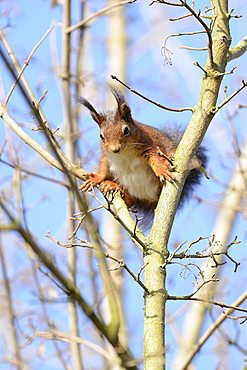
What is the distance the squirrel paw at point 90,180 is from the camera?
323 cm

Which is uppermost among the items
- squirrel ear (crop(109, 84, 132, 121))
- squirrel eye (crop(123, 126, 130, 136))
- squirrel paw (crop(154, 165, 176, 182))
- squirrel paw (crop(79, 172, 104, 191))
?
squirrel ear (crop(109, 84, 132, 121))

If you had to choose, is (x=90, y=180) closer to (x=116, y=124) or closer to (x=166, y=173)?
(x=116, y=124)

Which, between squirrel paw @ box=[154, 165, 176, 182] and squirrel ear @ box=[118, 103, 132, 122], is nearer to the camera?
squirrel paw @ box=[154, 165, 176, 182]

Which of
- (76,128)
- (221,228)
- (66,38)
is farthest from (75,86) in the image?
(221,228)

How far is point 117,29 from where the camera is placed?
8008 millimetres

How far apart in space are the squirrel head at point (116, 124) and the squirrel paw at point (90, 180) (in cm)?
19

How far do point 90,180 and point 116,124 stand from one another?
1.64 feet

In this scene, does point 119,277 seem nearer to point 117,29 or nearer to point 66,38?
point 66,38

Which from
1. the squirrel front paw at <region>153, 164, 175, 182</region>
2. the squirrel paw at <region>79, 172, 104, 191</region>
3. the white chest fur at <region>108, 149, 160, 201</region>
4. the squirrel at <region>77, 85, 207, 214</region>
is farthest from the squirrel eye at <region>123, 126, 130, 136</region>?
the squirrel front paw at <region>153, 164, 175, 182</region>

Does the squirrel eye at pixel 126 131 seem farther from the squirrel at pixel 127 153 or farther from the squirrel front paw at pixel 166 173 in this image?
the squirrel front paw at pixel 166 173

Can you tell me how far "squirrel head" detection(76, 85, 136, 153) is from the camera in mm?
3451

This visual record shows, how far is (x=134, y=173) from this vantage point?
3.61 meters

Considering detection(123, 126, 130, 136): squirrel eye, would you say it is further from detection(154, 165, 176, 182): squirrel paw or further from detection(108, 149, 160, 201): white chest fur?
detection(154, 165, 176, 182): squirrel paw

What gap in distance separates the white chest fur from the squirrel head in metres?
0.10
